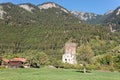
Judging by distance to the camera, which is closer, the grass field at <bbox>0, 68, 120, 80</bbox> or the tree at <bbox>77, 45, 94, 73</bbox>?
the grass field at <bbox>0, 68, 120, 80</bbox>

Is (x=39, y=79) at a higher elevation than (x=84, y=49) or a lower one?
lower

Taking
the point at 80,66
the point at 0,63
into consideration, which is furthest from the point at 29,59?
the point at 80,66

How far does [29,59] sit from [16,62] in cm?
1102

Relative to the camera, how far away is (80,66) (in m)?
94.8

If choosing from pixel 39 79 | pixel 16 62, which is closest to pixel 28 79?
pixel 39 79

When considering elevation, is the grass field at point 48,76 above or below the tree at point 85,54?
below

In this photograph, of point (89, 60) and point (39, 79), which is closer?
point (39, 79)

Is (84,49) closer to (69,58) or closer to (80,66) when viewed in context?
(80,66)

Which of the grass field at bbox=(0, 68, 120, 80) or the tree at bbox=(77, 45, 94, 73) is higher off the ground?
the tree at bbox=(77, 45, 94, 73)

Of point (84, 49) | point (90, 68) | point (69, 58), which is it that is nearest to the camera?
point (84, 49)

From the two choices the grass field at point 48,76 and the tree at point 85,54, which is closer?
the grass field at point 48,76

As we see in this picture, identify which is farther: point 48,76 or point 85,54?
point 85,54

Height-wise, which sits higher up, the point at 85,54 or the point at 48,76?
the point at 85,54

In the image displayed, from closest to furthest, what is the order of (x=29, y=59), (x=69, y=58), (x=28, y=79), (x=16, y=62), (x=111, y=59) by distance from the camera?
(x=28, y=79) < (x=29, y=59) < (x=16, y=62) < (x=111, y=59) < (x=69, y=58)
